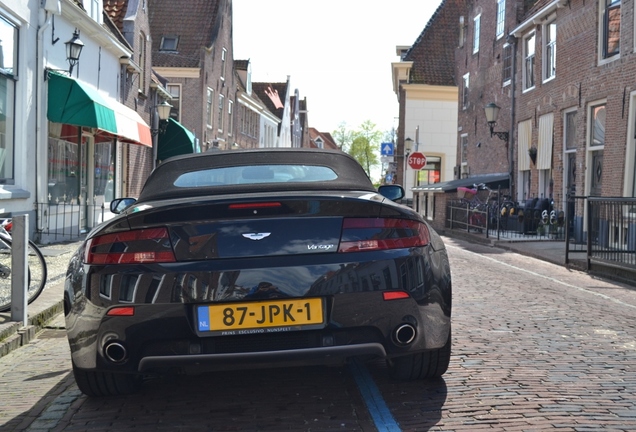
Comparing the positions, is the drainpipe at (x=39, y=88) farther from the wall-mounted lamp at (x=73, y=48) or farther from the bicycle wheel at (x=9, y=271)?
the bicycle wheel at (x=9, y=271)

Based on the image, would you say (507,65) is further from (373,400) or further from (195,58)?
(373,400)

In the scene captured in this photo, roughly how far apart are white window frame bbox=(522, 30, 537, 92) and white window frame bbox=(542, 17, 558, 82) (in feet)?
2.75

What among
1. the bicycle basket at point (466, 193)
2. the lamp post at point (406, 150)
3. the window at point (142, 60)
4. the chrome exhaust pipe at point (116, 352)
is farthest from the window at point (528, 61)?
the chrome exhaust pipe at point (116, 352)

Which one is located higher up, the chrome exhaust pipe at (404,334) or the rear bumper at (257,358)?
the chrome exhaust pipe at (404,334)

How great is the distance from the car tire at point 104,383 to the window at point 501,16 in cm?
2537

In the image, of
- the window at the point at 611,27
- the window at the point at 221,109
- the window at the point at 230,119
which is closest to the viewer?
the window at the point at 611,27

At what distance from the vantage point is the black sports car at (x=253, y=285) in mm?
3816

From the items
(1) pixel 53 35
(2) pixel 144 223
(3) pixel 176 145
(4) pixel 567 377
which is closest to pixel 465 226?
(3) pixel 176 145

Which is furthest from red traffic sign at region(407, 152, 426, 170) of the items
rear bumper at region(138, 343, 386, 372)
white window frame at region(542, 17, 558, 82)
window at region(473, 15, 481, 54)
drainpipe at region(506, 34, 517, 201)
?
rear bumper at region(138, 343, 386, 372)

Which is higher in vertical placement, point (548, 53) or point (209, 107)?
point (548, 53)

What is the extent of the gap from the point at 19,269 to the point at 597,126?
15318 mm

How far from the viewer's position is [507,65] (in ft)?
89.1

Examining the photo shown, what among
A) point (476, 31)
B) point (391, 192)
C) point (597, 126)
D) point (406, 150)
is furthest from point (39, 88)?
point (406, 150)

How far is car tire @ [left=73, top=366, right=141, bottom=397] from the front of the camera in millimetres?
4355
